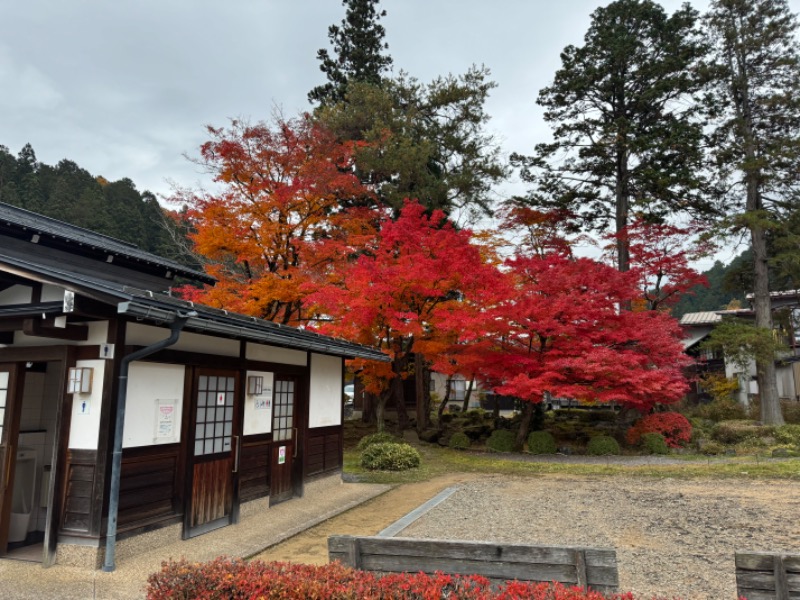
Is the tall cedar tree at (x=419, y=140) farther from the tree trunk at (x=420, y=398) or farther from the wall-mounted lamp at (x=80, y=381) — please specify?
the wall-mounted lamp at (x=80, y=381)

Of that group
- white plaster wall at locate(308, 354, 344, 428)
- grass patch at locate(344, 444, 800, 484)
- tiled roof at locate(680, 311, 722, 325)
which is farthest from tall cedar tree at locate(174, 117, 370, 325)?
tiled roof at locate(680, 311, 722, 325)

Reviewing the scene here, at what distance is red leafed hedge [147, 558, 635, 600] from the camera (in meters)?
3.02

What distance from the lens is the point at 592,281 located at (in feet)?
46.0

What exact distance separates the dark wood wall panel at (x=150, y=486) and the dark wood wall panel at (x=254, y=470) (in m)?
1.23

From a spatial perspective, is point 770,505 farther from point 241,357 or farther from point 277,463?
point 241,357

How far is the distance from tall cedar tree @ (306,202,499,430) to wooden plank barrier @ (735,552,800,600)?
10206mm

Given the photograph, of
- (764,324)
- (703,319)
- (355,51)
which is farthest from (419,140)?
(703,319)

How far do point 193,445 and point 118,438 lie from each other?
132 centimetres

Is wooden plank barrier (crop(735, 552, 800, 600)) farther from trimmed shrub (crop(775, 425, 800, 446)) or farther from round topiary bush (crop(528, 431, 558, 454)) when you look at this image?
trimmed shrub (crop(775, 425, 800, 446))

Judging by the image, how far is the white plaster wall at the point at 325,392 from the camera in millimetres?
9859

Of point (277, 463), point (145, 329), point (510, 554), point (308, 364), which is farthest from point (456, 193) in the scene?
point (510, 554)

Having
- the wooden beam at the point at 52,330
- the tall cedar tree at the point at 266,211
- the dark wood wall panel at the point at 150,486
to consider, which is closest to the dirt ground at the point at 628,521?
the dark wood wall panel at the point at 150,486

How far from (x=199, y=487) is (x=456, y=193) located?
15.0 meters

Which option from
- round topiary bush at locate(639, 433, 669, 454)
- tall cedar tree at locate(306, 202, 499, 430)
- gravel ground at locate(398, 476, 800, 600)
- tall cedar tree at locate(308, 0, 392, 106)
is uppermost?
tall cedar tree at locate(308, 0, 392, 106)
